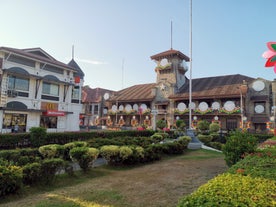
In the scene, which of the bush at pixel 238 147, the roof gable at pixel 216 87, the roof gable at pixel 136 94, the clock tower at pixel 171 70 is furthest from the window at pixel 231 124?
the bush at pixel 238 147

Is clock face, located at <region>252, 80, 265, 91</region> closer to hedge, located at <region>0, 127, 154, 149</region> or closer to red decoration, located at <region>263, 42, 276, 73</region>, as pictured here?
hedge, located at <region>0, 127, 154, 149</region>

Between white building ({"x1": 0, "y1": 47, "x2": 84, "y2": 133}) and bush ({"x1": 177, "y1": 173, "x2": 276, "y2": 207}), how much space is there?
23.4 m

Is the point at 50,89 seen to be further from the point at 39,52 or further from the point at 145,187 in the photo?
the point at 145,187

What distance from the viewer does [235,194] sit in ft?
9.10

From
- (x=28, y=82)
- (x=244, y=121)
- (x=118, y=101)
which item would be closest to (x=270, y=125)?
(x=244, y=121)

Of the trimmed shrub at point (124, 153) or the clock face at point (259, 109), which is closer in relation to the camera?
the trimmed shrub at point (124, 153)

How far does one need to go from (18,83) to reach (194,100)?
2589 centimetres

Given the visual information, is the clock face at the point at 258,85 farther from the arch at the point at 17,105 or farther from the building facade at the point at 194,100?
the arch at the point at 17,105

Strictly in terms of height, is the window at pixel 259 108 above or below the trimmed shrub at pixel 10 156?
above

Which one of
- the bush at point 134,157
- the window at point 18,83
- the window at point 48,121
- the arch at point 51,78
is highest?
the arch at point 51,78

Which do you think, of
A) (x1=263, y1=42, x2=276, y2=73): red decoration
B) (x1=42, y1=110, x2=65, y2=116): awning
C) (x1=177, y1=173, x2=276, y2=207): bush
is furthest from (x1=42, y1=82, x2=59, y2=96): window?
(x1=177, y1=173, x2=276, y2=207): bush

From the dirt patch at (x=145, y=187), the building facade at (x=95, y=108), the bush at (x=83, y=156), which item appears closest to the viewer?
the dirt patch at (x=145, y=187)

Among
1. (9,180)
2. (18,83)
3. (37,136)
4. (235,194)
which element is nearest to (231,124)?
(37,136)

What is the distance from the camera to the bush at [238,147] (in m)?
7.53
